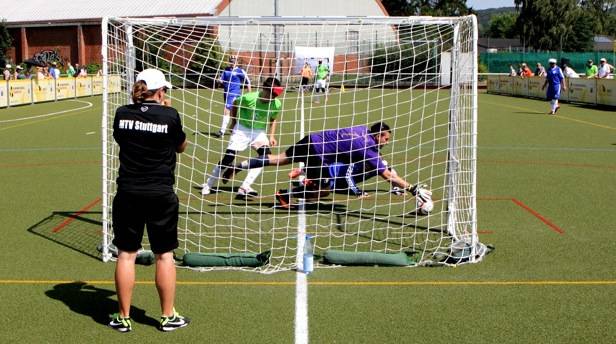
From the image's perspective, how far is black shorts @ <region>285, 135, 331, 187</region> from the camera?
984 centimetres

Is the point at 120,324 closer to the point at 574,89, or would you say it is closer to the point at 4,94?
the point at 4,94

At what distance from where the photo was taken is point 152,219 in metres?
5.77

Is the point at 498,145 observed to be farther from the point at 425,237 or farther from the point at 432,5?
the point at 432,5

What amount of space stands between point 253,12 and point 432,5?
123 feet

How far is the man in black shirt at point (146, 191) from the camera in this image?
5711 mm

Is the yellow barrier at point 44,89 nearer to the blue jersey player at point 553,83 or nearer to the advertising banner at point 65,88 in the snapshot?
the advertising banner at point 65,88

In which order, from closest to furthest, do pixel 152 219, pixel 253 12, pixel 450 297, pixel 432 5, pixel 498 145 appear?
pixel 152 219 < pixel 450 297 < pixel 498 145 < pixel 253 12 < pixel 432 5

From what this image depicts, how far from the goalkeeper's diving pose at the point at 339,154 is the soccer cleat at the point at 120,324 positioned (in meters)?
3.70

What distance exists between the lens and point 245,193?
10992mm

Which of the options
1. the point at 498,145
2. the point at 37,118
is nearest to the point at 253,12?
the point at 37,118

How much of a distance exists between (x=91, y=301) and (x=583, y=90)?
2927 cm

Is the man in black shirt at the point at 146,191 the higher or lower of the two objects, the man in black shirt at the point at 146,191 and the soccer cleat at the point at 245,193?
the higher

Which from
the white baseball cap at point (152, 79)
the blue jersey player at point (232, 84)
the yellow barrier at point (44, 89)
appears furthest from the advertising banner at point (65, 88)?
the white baseball cap at point (152, 79)

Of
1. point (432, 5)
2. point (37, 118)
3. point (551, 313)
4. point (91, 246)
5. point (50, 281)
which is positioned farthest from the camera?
point (432, 5)
